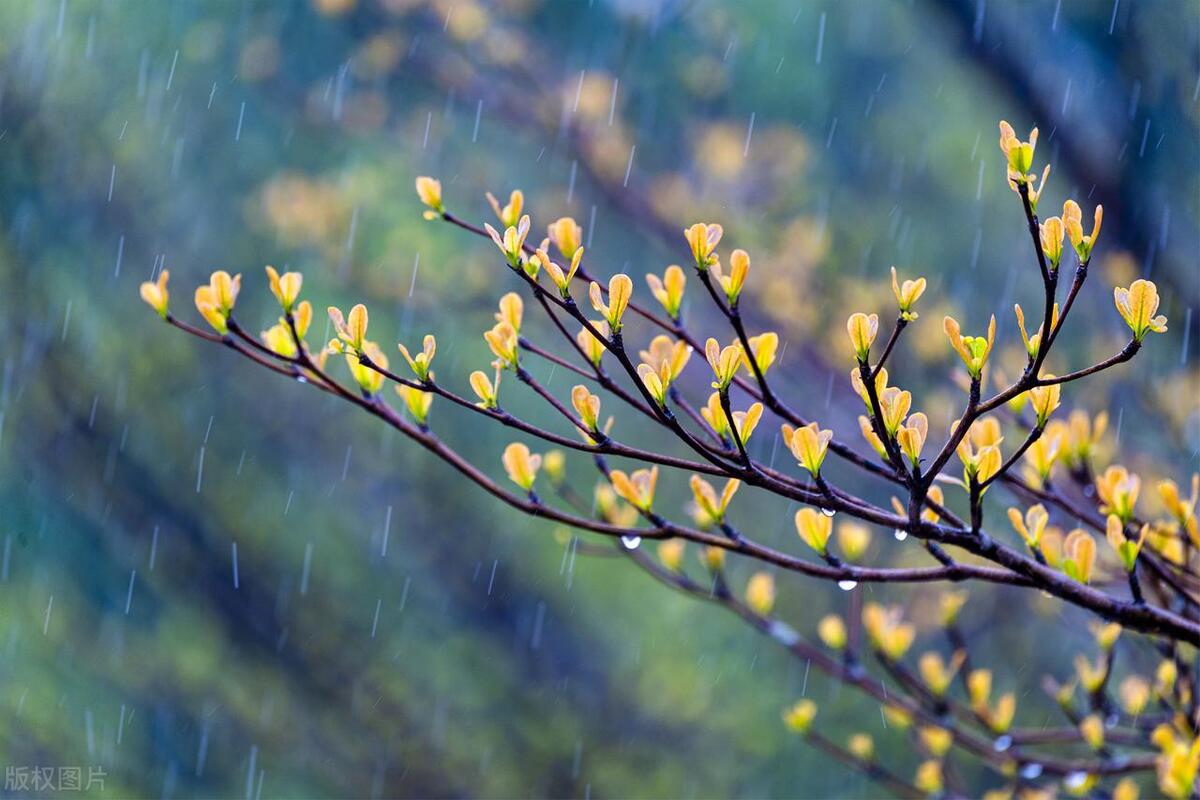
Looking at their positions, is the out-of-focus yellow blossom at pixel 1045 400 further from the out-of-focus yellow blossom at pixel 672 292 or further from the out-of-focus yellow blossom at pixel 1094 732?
the out-of-focus yellow blossom at pixel 1094 732

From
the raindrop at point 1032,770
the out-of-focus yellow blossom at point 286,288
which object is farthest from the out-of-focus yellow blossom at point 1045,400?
the raindrop at point 1032,770

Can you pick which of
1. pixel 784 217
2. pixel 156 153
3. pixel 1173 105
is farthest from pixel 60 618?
pixel 1173 105

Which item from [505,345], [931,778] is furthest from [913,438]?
[931,778]

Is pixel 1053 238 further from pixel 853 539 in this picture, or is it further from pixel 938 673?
pixel 938 673

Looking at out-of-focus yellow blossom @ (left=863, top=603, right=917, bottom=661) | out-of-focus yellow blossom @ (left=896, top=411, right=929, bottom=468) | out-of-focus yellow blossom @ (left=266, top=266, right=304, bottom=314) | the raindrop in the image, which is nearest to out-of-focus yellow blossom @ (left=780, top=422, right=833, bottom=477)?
out-of-focus yellow blossom @ (left=896, top=411, right=929, bottom=468)

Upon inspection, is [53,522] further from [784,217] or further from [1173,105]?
[1173,105]
